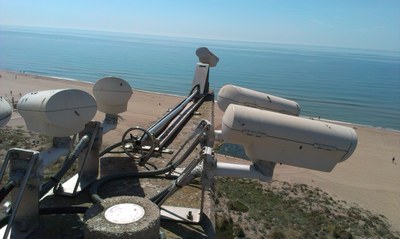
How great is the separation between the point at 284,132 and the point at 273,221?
1401cm

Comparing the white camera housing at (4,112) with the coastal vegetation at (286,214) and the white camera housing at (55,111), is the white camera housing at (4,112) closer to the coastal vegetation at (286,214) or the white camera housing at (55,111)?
the white camera housing at (55,111)

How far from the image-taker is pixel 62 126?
14.7 feet

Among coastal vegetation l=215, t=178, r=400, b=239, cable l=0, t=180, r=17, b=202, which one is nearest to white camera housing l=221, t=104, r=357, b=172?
cable l=0, t=180, r=17, b=202

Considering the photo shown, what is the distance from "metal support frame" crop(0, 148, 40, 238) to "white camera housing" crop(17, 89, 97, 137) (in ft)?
2.24

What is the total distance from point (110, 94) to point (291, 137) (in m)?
3.46

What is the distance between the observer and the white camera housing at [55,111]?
432cm

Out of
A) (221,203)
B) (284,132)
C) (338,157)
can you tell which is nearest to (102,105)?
(284,132)

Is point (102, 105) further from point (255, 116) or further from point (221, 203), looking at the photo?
point (221, 203)

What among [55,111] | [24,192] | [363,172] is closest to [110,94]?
[55,111]

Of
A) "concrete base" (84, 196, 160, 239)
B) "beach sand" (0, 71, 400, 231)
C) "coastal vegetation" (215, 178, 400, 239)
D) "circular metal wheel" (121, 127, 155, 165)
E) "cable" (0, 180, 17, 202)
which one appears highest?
"cable" (0, 180, 17, 202)

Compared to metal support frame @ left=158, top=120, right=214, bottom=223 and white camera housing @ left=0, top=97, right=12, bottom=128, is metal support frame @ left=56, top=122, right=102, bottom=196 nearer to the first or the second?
metal support frame @ left=158, top=120, right=214, bottom=223

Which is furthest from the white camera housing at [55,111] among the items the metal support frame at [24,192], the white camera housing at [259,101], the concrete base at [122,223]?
the white camera housing at [259,101]

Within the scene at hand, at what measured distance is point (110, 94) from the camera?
6.66 metres

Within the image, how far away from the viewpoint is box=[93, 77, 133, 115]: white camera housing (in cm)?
665
